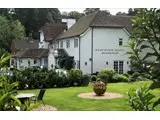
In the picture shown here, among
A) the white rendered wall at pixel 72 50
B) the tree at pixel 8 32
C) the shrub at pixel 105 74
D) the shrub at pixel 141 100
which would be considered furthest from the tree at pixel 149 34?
the white rendered wall at pixel 72 50

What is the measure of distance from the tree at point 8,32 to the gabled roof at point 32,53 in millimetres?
612

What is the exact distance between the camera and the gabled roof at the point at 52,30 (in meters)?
12.2

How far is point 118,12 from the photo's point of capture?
513 inches

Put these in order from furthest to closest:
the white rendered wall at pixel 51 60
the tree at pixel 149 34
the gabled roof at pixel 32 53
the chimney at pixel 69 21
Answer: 1. the white rendered wall at pixel 51 60
2. the gabled roof at pixel 32 53
3. the chimney at pixel 69 21
4. the tree at pixel 149 34

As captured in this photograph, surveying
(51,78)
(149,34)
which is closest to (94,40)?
(51,78)

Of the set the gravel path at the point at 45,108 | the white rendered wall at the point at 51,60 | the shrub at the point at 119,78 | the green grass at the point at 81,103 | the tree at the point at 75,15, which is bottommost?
the gravel path at the point at 45,108

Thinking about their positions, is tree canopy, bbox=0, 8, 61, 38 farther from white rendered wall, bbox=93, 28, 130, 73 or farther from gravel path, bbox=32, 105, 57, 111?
gravel path, bbox=32, 105, 57, 111

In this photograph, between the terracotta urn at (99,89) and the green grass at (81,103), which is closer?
the green grass at (81,103)

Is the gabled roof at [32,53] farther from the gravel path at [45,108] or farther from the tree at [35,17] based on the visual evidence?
the gravel path at [45,108]

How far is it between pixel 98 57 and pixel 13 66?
319 centimetres

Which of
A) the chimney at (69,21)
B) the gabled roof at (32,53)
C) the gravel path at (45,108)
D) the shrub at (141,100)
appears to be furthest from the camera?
the gabled roof at (32,53)

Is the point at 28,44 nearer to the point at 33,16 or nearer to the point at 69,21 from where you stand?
the point at 33,16

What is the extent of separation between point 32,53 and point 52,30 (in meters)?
1.17

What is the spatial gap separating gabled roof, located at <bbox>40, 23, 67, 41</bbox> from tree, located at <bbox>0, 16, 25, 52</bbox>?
86 centimetres
